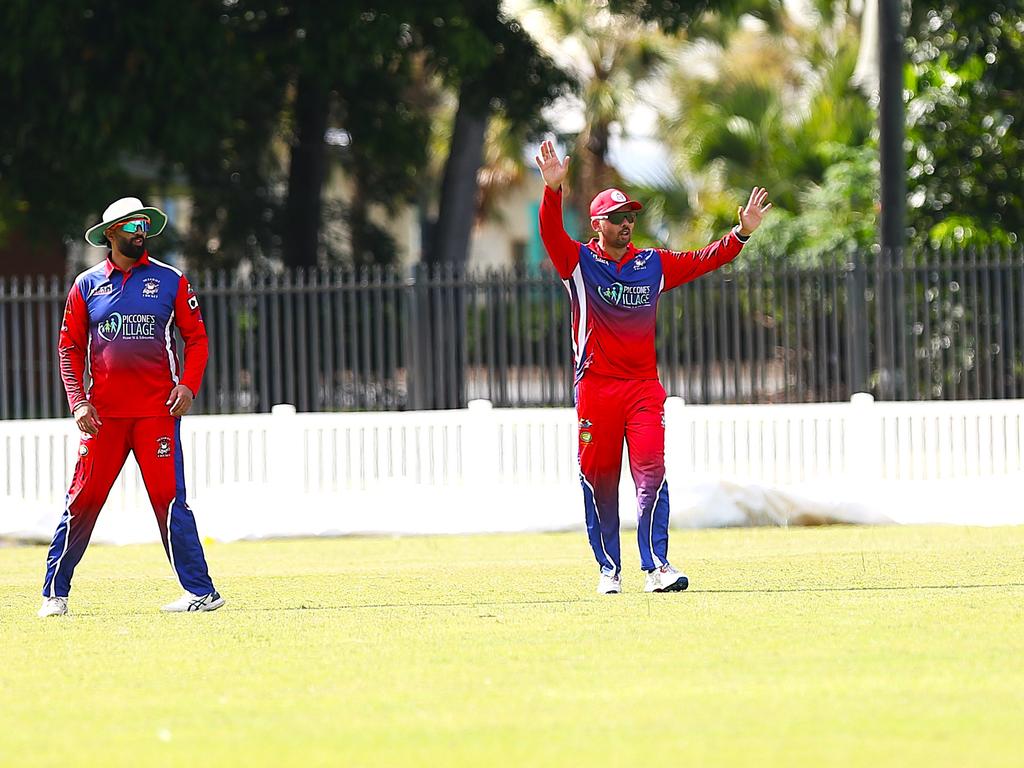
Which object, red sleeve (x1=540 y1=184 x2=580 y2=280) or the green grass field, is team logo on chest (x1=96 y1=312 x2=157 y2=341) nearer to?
the green grass field

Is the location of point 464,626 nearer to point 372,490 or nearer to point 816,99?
point 372,490

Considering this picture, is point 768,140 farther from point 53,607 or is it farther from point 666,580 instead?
point 53,607

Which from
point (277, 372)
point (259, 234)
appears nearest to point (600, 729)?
point (277, 372)

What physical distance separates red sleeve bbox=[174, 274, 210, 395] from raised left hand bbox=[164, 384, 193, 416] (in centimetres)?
3

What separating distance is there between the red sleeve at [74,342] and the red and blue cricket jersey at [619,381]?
83.4 inches

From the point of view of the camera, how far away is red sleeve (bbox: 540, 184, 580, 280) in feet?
28.2

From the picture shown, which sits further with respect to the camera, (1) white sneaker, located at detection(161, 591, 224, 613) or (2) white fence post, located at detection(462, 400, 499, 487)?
(2) white fence post, located at detection(462, 400, 499, 487)

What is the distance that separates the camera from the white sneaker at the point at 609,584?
9.04 metres

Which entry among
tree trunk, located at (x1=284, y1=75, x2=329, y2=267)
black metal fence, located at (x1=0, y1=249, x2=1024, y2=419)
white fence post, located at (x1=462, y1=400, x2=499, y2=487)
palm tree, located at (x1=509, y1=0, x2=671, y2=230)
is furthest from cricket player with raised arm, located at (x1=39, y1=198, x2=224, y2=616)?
palm tree, located at (x1=509, y1=0, x2=671, y2=230)

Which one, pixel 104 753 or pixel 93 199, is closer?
pixel 104 753

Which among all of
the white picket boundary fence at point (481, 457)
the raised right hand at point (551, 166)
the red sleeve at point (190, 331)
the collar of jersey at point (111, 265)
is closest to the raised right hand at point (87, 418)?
the red sleeve at point (190, 331)

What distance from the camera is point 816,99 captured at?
27953 mm

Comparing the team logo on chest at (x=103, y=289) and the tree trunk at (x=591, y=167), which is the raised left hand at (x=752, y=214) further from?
the tree trunk at (x=591, y=167)

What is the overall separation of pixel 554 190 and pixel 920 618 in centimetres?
244
